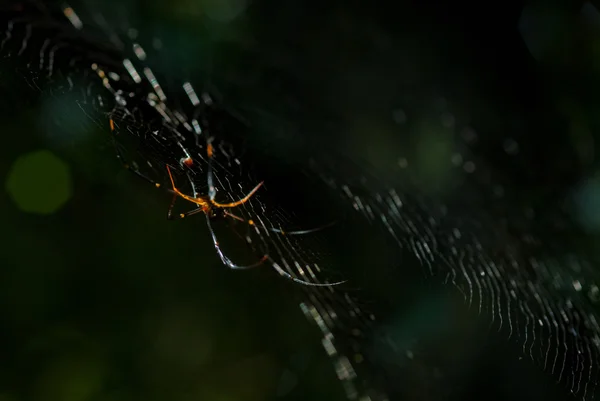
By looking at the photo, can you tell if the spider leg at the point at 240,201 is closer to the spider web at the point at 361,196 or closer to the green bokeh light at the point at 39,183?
the spider web at the point at 361,196

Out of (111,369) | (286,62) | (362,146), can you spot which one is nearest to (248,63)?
(286,62)

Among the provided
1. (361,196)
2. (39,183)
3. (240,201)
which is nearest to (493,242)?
(361,196)

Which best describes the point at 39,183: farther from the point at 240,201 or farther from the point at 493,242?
the point at 493,242

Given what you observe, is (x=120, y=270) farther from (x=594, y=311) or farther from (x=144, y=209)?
(x=594, y=311)

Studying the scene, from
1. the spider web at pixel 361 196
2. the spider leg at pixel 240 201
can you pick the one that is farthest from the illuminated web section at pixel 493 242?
the spider leg at pixel 240 201

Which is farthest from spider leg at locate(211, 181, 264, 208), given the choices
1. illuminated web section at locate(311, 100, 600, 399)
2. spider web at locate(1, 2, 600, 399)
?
illuminated web section at locate(311, 100, 600, 399)

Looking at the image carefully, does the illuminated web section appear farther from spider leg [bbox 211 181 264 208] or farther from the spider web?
spider leg [bbox 211 181 264 208]
